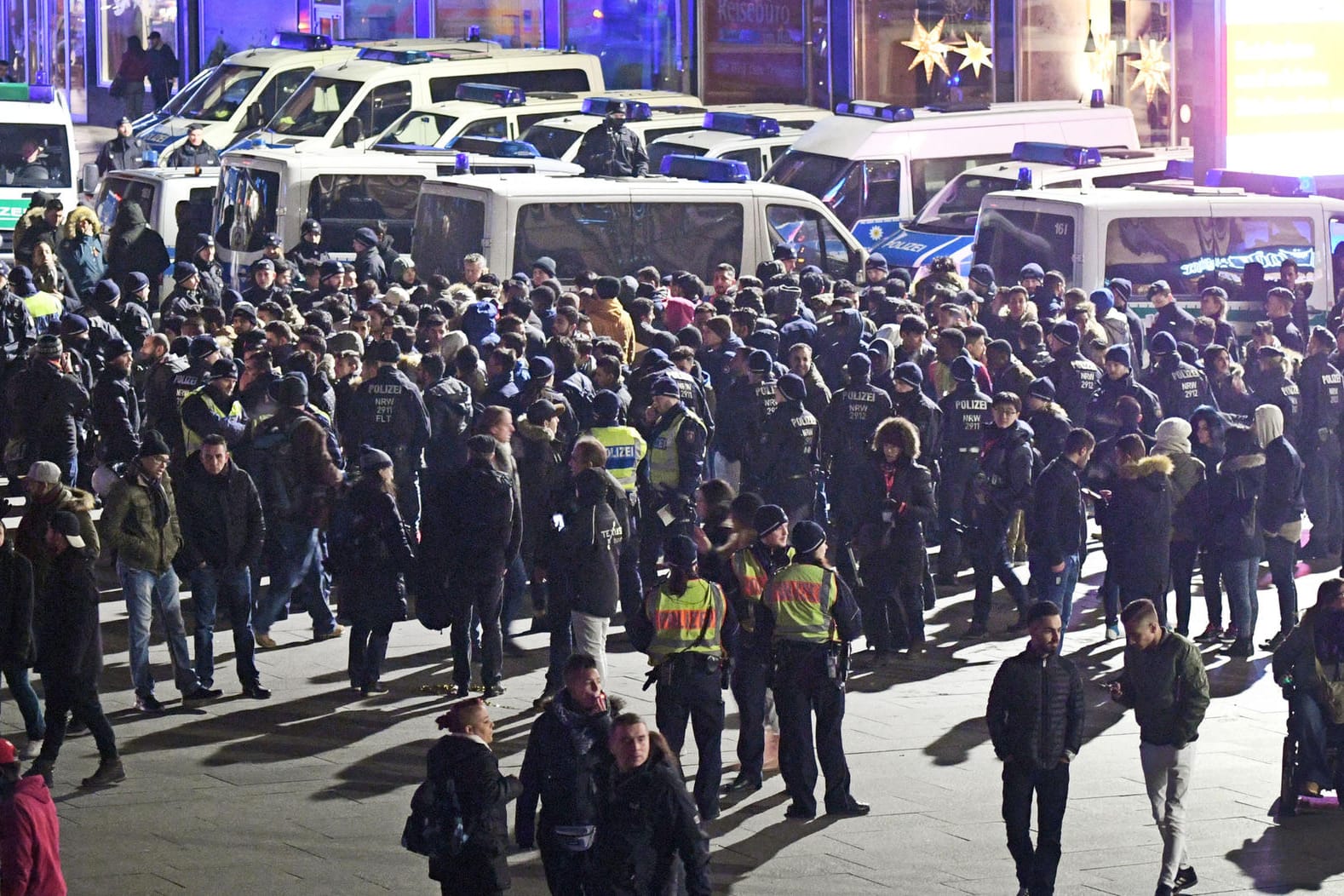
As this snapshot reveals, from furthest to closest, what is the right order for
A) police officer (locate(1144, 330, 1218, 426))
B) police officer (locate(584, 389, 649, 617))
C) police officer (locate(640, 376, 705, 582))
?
police officer (locate(1144, 330, 1218, 426)) → police officer (locate(640, 376, 705, 582)) → police officer (locate(584, 389, 649, 617))

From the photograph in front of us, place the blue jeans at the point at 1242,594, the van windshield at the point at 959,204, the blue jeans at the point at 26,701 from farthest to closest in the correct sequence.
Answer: the van windshield at the point at 959,204 < the blue jeans at the point at 1242,594 < the blue jeans at the point at 26,701

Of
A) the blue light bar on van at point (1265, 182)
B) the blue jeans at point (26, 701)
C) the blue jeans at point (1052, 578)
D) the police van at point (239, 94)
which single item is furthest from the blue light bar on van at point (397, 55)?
the blue jeans at point (26, 701)

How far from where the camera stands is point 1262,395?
16109 mm

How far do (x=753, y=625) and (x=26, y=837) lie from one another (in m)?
3.94

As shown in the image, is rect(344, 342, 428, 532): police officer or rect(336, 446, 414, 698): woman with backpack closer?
rect(336, 446, 414, 698): woman with backpack

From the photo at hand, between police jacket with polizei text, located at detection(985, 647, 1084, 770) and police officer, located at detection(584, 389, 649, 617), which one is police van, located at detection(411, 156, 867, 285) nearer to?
police officer, located at detection(584, 389, 649, 617)

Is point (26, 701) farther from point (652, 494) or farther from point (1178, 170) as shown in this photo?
point (1178, 170)

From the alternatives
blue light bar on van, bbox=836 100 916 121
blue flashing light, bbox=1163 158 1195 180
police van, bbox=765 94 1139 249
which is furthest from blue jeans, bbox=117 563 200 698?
blue flashing light, bbox=1163 158 1195 180

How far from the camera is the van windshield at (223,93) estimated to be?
104 feet

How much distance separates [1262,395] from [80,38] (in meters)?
31.9

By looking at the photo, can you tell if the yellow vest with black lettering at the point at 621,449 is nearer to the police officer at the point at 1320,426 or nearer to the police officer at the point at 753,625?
the police officer at the point at 753,625

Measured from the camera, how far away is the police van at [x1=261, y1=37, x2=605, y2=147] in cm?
2902

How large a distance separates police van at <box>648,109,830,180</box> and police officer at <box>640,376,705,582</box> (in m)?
12.2

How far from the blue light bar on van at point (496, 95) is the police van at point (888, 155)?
442 cm
